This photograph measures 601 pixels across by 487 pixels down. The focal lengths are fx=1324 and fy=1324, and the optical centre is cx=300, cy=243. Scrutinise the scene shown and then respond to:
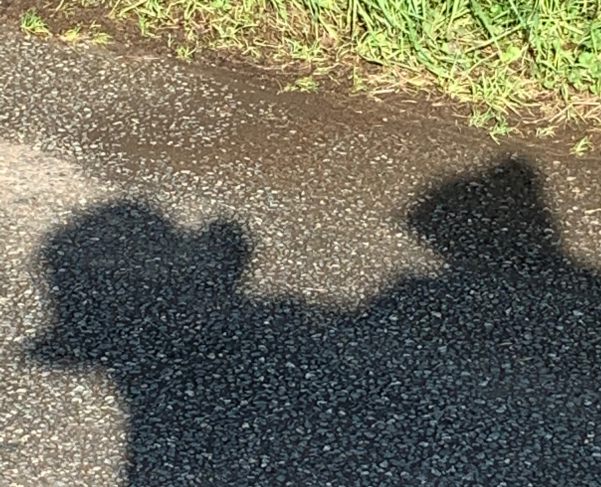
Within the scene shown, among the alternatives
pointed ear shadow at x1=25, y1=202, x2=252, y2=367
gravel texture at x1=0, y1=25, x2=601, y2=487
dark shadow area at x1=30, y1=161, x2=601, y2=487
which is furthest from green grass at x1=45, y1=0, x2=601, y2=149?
pointed ear shadow at x1=25, y1=202, x2=252, y2=367

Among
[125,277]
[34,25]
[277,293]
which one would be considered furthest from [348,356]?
[34,25]

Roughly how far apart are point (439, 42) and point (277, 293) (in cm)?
168

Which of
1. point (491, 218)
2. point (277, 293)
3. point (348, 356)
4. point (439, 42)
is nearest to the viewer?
point (348, 356)

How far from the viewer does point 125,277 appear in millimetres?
4176

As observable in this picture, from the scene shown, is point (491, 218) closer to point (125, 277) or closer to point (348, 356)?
point (348, 356)

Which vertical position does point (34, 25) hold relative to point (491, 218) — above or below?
above

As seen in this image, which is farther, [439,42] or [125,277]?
[439,42]

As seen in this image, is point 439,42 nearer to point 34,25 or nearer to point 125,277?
point 34,25

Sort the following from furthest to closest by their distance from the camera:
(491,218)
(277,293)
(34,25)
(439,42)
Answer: (34,25)
(439,42)
(491,218)
(277,293)

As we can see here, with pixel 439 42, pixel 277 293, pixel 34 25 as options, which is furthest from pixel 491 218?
pixel 34 25

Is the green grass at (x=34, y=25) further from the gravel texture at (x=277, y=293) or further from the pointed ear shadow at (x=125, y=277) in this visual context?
the pointed ear shadow at (x=125, y=277)

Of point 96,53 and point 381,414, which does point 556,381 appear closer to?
point 381,414

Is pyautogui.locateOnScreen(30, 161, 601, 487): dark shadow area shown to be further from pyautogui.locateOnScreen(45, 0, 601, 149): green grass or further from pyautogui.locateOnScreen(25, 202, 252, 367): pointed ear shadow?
pyautogui.locateOnScreen(45, 0, 601, 149): green grass

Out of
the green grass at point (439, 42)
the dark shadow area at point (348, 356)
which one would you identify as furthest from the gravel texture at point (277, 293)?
the green grass at point (439, 42)
